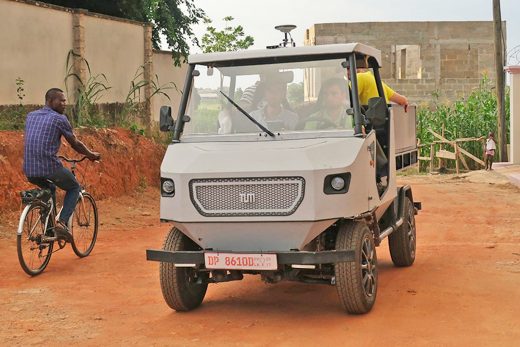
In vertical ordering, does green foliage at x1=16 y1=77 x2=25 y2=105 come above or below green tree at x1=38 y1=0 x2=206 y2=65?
below

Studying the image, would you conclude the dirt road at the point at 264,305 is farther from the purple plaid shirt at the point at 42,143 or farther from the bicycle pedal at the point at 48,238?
the purple plaid shirt at the point at 42,143

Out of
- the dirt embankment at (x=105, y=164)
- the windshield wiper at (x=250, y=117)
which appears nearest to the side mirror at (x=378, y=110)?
the windshield wiper at (x=250, y=117)

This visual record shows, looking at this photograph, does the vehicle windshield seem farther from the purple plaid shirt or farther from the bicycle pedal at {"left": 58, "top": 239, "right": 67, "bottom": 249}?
the bicycle pedal at {"left": 58, "top": 239, "right": 67, "bottom": 249}

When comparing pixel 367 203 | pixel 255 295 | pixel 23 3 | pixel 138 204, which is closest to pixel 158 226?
pixel 138 204

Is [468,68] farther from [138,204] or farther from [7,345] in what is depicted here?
[7,345]

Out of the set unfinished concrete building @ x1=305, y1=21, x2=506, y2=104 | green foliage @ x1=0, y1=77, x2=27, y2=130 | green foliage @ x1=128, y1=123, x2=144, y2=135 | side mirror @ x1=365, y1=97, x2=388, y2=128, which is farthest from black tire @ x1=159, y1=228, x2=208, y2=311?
unfinished concrete building @ x1=305, y1=21, x2=506, y2=104

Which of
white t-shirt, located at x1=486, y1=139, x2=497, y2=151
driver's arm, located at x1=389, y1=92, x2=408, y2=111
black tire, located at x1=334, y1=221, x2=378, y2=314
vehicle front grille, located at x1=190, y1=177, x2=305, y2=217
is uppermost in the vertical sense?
white t-shirt, located at x1=486, y1=139, x2=497, y2=151

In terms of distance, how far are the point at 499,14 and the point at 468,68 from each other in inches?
555

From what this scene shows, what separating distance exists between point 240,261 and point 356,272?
987 mm

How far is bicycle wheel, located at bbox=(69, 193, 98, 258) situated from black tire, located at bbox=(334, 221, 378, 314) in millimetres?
4544

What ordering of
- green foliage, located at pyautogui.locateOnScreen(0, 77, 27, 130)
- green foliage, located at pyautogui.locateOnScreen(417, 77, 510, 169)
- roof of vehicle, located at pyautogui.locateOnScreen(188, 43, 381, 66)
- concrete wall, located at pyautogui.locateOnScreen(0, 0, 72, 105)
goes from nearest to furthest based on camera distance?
1. roof of vehicle, located at pyautogui.locateOnScreen(188, 43, 381, 66)
2. green foliage, located at pyautogui.locateOnScreen(0, 77, 27, 130)
3. concrete wall, located at pyautogui.locateOnScreen(0, 0, 72, 105)
4. green foliage, located at pyautogui.locateOnScreen(417, 77, 510, 169)

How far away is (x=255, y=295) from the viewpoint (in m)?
9.17

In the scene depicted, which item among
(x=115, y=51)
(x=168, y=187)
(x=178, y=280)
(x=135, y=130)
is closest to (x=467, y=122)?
(x=115, y=51)

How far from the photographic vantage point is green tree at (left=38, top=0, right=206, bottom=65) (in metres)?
22.8
